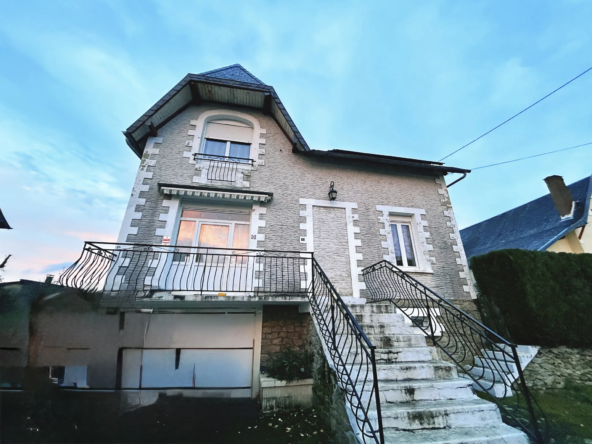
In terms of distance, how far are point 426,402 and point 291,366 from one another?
7.31 feet

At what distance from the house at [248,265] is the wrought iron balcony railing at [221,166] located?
0.04m

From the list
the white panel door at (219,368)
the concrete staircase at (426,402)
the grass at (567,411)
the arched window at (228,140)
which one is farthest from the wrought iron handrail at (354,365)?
the arched window at (228,140)

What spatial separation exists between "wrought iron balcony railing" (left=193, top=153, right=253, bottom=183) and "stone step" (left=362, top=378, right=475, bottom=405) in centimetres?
519

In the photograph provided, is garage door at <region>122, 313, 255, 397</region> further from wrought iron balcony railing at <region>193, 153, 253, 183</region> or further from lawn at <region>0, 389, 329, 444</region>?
wrought iron balcony railing at <region>193, 153, 253, 183</region>

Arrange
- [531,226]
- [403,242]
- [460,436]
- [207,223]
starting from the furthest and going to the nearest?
[531,226] < [403,242] < [207,223] < [460,436]

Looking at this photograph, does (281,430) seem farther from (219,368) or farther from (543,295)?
(543,295)

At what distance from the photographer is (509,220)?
1170 centimetres

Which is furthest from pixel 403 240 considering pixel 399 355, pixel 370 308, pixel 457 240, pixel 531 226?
pixel 531 226

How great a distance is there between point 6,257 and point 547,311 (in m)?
21.0

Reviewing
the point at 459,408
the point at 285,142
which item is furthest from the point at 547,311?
the point at 285,142

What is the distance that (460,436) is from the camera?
2.45 m

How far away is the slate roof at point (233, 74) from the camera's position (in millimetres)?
6590

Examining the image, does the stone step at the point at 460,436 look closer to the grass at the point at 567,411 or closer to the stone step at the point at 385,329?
the grass at the point at 567,411

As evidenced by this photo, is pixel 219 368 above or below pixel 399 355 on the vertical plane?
below
